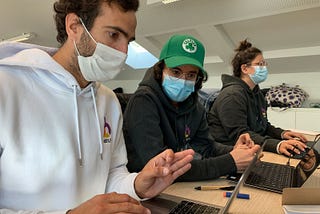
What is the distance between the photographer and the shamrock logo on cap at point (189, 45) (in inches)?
50.9

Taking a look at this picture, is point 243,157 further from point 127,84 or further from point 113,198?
point 127,84

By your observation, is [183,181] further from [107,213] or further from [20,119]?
[20,119]

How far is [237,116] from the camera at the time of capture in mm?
1731

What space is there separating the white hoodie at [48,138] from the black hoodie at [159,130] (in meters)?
0.13

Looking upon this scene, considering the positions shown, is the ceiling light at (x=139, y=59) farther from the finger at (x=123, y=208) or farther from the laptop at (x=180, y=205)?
the finger at (x=123, y=208)

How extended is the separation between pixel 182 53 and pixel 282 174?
2.28 ft

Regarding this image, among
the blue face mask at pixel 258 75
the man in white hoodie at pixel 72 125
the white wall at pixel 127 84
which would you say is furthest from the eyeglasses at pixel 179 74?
the white wall at pixel 127 84

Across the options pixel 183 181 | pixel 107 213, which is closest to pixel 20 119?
pixel 107 213

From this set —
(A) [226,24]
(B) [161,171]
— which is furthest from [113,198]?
(A) [226,24]

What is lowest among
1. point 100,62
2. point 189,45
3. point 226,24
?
point 100,62

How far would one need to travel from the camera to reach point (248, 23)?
11.7 feet

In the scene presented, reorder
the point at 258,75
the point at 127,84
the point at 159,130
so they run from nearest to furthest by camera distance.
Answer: the point at 159,130
the point at 258,75
the point at 127,84

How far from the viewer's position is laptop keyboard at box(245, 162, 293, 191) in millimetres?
1004

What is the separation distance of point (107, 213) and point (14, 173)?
0.34 meters
